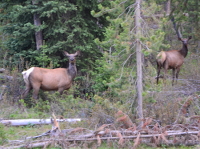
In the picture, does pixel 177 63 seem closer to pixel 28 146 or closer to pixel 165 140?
pixel 165 140

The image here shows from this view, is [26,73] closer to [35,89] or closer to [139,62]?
[35,89]

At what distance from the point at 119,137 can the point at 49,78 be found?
599cm

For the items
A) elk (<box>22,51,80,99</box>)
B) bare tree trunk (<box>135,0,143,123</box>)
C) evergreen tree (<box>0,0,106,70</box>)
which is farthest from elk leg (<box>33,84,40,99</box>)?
bare tree trunk (<box>135,0,143,123</box>)

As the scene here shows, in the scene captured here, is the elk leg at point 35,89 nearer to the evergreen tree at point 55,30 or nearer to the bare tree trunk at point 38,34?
the evergreen tree at point 55,30

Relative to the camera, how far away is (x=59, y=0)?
42.4ft

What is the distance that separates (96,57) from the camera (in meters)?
14.0

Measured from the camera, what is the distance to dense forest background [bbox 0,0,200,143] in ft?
25.3

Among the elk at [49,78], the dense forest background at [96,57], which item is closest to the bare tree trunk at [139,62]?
the dense forest background at [96,57]

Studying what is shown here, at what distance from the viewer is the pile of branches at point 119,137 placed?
22.3 ft

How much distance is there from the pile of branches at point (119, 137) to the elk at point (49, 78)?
192 inches

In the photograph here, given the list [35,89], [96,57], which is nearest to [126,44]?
[35,89]

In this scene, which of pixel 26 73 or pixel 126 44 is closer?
pixel 126 44

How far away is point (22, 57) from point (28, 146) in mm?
7487

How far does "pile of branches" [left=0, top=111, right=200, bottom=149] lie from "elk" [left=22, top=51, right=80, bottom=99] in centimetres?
488
